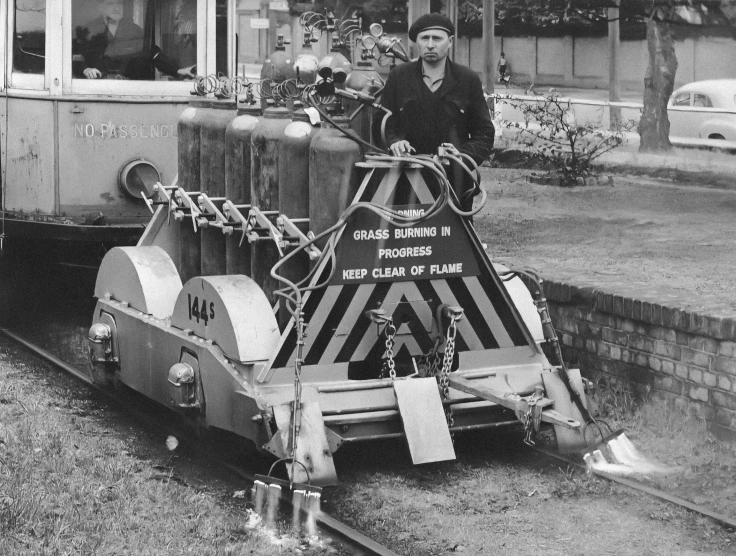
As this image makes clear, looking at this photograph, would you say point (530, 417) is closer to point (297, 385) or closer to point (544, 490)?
point (544, 490)

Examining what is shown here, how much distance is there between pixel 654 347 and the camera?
7359mm

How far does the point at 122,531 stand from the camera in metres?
5.63

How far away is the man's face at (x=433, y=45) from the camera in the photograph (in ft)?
22.9

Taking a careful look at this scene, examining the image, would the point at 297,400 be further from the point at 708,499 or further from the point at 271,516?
the point at 708,499

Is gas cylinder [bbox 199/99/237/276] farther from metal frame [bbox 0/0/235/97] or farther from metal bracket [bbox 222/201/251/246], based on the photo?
metal frame [bbox 0/0/235/97]

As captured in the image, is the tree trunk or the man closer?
the man

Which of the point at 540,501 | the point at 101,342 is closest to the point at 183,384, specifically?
the point at 101,342

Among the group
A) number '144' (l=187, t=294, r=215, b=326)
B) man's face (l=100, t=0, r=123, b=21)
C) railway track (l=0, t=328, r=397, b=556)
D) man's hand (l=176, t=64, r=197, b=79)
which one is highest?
man's face (l=100, t=0, r=123, b=21)

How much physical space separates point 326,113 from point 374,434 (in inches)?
62.9

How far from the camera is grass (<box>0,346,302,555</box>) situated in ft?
18.0

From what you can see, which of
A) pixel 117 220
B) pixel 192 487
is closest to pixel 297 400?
pixel 192 487

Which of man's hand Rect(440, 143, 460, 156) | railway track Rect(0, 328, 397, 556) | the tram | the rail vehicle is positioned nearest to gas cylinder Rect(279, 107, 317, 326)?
the rail vehicle

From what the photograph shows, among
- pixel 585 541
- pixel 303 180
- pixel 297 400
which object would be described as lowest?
pixel 585 541

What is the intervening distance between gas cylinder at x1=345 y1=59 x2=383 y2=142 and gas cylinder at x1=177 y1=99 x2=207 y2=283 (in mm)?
1276
